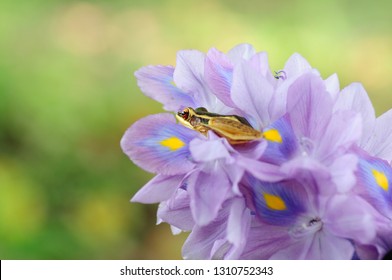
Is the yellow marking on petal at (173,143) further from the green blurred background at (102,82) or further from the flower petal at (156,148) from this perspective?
the green blurred background at (102,82)

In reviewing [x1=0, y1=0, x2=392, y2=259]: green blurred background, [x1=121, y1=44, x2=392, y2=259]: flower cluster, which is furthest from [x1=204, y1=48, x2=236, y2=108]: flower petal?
[x1=0, y1=0, x2=392, y2=259]: green blurred background

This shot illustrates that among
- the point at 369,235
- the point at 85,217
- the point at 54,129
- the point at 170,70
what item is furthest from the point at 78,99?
the point at 369,235

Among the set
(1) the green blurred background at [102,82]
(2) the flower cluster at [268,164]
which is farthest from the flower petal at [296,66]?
(1) the green blurred background at [102,82]

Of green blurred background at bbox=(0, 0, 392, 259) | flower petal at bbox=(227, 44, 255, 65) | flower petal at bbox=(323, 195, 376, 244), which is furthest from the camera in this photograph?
green blurred background at bbox=(0, 0, 392, 259)

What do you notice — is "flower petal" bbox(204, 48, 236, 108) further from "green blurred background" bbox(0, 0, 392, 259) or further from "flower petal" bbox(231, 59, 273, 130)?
"green blurred background" bbox(0, 0, 392, 259)

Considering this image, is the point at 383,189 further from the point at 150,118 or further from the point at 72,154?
the point at 72,154

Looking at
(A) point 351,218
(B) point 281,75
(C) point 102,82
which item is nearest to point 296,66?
(B) point 281,75
